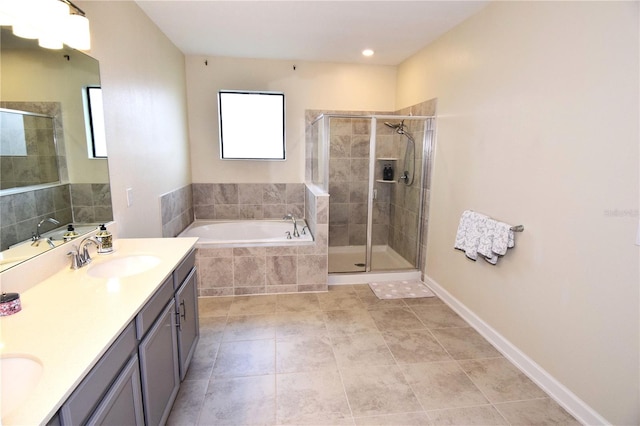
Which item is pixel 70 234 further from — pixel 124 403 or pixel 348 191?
pixel 348 191

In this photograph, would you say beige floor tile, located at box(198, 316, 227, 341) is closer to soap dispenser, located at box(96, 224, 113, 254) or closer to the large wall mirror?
soap dispenser, located at box(96, 224, 113, 254)

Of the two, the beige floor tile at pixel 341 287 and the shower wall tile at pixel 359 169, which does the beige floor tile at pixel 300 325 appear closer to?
the beige floor tile at pixel 341 287

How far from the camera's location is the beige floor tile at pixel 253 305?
2.93 m

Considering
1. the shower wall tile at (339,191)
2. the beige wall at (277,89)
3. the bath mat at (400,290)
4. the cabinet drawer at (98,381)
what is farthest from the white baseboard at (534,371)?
the beige wall at (277,89)

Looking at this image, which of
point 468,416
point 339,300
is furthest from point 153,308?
point 339,300

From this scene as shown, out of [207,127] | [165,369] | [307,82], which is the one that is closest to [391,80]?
[307,82]

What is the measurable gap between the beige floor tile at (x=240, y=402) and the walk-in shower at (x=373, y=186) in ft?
5.71

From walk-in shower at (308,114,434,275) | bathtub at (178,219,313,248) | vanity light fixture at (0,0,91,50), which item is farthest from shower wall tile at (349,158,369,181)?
vanity light fixture at (0,0,91,50)

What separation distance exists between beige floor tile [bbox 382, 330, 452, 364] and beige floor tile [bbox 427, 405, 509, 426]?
0.44m

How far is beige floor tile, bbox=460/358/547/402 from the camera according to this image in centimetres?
194

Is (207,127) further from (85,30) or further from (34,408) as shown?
(34,408)

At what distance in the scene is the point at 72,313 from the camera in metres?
1.21

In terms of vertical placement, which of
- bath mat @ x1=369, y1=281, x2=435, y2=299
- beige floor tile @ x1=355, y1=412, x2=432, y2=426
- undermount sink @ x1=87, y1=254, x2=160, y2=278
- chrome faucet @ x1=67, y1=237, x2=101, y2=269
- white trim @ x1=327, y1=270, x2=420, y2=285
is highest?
chrome faucet @ x1=67, y1=237, x2=101, y2=269

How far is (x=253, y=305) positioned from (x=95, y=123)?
6.36ft
